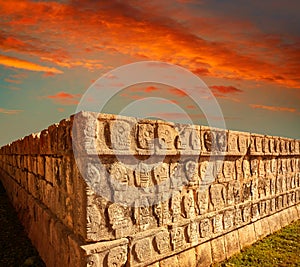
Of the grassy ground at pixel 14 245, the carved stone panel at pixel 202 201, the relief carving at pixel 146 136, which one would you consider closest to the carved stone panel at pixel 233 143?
the carved stone panel at pixel 202 201

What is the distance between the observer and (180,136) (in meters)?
4.09

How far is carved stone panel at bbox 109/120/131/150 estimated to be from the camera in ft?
10.8

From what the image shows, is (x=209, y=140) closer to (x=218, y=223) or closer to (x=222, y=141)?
(x=222, y=141)

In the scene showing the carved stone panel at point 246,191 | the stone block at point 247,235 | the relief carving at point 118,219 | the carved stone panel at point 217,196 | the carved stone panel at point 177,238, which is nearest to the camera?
the relief carving at point 118,219

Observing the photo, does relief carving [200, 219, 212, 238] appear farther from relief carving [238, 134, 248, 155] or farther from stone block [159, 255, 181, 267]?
relief carving [238, 134, 248, 155]

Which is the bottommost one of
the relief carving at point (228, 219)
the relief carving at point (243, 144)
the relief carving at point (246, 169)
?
the relief carving at point (228, 219)

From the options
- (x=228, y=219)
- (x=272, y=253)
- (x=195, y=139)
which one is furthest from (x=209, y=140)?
(x=272, y=253)

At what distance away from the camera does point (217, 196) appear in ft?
15.7

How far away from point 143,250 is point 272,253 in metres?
2.76

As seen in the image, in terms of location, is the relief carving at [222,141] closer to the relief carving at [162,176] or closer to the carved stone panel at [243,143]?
the carved stone panel at [243,143]

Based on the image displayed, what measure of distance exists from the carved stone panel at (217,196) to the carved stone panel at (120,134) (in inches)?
73.4

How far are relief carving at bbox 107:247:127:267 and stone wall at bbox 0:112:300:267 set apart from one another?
1 centimetres

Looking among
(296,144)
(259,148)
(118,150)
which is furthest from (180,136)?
(296,144)

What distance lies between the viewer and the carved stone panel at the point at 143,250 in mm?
3461
